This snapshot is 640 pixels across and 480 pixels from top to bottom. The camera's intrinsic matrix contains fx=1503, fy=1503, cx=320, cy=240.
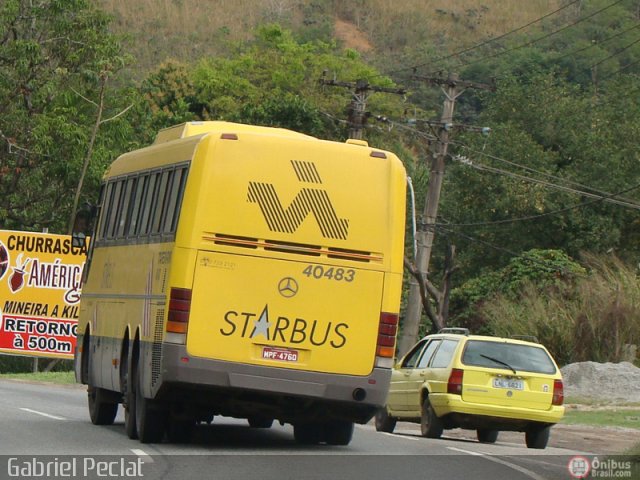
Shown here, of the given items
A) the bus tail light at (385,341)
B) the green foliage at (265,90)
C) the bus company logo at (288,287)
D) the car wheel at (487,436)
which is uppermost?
the green foliage at (265,90)

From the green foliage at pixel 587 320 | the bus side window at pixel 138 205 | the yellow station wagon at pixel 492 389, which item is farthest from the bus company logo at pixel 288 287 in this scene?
the green foliage at pixel 587 320

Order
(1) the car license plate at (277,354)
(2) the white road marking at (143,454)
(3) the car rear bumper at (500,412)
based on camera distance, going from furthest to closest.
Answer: (3) the car rear bumper at (500,412) → (1) the car license plate at (277,354) → (2) the white road marking at (143,454)

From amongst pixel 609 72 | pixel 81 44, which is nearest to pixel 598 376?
pixel 81 44

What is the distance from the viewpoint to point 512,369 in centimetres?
2120

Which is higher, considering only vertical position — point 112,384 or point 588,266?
point 588,266

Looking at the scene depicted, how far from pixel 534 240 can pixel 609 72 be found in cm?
5941

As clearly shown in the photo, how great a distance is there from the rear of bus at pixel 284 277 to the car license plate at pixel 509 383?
182 inches

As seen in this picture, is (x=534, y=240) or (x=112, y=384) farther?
(x=534, y=240)

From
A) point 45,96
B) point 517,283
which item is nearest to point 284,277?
point 517,283

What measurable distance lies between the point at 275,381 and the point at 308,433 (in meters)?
2.69

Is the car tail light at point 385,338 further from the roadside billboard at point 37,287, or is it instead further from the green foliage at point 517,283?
the roadside billboard at point 37,287

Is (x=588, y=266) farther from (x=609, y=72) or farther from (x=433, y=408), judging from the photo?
(x=609, y=72)

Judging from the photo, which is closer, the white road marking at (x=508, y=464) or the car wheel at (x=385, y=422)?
the white road marking at (x=508, y=464)

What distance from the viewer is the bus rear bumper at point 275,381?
16.0 meters
